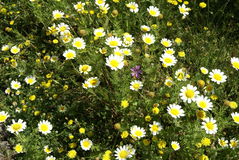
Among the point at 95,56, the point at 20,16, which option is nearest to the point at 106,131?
the point at 95,56

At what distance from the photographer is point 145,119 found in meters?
2.43

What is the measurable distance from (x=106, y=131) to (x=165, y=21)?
66.8 inches

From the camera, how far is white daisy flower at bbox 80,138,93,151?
8.24 ft

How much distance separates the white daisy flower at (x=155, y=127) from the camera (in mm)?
2324

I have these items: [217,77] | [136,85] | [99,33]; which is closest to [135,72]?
[136,85]

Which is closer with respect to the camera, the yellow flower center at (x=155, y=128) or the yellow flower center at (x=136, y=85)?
the yellow flower center at (x=155, y=128)

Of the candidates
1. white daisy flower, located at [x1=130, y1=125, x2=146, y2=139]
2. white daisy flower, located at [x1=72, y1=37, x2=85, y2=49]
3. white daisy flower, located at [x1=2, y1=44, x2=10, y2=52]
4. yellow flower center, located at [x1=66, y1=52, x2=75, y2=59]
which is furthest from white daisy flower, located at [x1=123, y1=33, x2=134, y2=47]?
white daisy flower, located at [x1=2, y1=44, x2=10, y2=52]

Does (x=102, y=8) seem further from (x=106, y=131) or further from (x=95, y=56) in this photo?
(x=106, y=131)

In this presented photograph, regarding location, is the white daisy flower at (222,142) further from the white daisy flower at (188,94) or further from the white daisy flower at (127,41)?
the white daisy flower at (127,41)

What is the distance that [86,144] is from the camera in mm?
2539

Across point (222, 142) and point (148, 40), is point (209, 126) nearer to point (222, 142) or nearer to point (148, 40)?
point (222, 142)

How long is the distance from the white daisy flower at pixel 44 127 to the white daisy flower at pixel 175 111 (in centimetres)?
113

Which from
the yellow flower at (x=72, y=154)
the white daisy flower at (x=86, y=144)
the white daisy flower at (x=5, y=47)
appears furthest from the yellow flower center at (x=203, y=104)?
the white daisy flower at (x=5, y=47)

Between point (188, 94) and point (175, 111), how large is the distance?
0.17 meters
